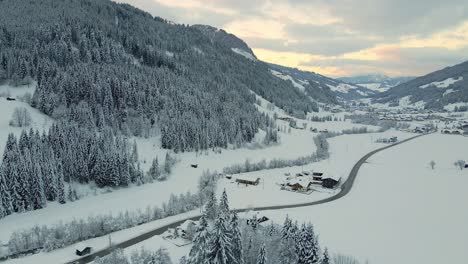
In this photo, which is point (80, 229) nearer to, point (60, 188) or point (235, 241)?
point (60, 188)

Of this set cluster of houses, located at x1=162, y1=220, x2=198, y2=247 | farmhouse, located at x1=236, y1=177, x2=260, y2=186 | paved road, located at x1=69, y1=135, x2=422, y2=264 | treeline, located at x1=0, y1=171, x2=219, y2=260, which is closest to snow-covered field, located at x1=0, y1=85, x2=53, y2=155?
treeline, located at x1=0, y1=171, x2=219, y2=260

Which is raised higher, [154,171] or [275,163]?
[275,163]

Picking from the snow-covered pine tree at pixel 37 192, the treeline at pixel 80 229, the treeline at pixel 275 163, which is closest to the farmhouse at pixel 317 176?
the treeline at pixel 275 163

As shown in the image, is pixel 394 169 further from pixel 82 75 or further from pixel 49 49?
pixel 49 49

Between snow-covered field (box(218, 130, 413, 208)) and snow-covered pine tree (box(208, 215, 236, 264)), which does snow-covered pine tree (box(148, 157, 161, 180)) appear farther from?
snow-covered pine tree (box(208, 215, 236, 264))

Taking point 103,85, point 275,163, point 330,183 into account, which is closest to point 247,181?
point 330,183
